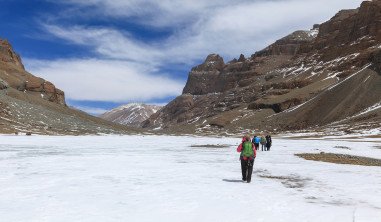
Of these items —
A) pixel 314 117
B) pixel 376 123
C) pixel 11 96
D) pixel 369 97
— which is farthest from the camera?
pixel 11 96

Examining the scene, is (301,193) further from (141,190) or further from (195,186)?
(141,190)

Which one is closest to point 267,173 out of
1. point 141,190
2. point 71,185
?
point 141,190

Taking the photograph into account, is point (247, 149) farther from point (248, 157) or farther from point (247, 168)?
point (247, 168)

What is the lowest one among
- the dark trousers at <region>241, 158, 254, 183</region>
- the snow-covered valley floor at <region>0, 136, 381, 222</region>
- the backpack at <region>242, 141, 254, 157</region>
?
the snow-covered valley floor at <region>0, 136, 381, 222</region>

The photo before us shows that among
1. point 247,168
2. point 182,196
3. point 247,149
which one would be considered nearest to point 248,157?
point 247,149

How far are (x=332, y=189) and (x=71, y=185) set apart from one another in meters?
10.4

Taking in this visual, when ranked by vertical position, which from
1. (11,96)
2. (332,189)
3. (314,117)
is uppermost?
(11,96)

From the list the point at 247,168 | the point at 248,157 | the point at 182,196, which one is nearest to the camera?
the point at 182,196

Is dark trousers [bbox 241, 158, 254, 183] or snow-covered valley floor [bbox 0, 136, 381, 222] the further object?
dark trousers [bbox 241, 158, 254, 183]

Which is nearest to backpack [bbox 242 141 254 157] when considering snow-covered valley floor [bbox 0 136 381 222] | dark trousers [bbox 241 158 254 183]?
dark trousers [bbox 241 158 254 183]

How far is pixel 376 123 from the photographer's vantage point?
363 ft

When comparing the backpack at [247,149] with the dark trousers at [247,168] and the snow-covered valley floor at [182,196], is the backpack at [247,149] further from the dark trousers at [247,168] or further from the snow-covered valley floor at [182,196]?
the snow-covered valley floor at [182,196]

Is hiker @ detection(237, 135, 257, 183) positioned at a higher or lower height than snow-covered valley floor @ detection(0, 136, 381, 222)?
higher

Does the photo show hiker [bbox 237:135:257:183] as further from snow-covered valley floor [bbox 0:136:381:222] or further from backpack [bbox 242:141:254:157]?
snow-covered valley floor [bbox 0:136:381:222]
